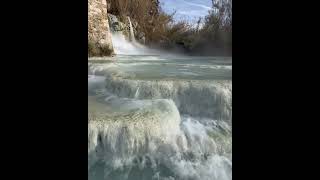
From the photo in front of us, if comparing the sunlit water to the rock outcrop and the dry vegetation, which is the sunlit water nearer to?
the rock outcrop

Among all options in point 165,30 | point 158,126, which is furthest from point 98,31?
point 158,126

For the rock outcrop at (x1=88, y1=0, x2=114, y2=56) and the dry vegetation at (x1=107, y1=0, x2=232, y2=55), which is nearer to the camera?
the rock outcrop at (x1=88, y1=0, x2=114, y2=56)

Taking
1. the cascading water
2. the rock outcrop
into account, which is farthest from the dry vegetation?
the cascading water

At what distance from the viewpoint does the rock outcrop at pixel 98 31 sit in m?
5.57

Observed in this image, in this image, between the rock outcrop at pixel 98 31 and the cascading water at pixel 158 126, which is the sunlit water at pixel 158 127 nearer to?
the cascading water at pixel 158 126

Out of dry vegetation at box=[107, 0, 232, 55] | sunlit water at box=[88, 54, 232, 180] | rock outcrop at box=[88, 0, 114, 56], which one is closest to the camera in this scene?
sunlit water at box=[88, 54, 232, 180]

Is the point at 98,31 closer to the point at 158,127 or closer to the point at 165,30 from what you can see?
the point at 165,30

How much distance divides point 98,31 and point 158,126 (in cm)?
299

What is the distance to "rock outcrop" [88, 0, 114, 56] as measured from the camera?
5.57 meters

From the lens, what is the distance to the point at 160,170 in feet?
9.92

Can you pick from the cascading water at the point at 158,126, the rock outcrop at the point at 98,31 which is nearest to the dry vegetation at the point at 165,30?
the rock outcrop at the point at 98,31
